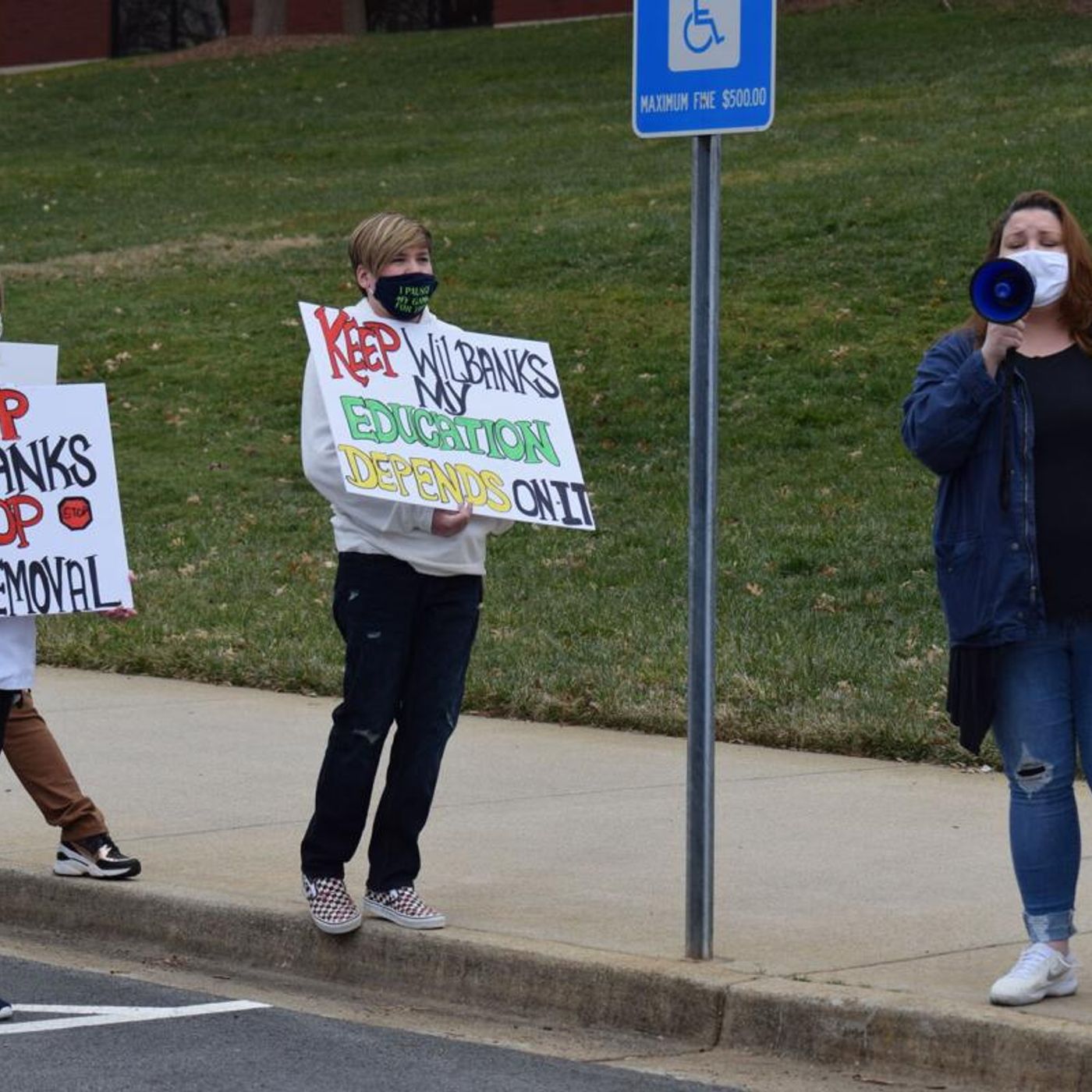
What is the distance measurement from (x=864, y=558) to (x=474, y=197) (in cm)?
1465

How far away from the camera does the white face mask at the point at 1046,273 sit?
17.7 ft

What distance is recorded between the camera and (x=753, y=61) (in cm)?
576

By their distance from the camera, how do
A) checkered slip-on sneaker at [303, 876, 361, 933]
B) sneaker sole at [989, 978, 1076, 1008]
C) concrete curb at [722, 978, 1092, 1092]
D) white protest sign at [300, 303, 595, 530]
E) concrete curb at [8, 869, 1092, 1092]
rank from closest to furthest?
concrete curb at [722, 978, 1092, 1092] → concrete curb at [8, 869, 1092, 1092] → sneaker sole at [989, 978, 1076, 1008] → white protest sign at [300, 303, 595, 530] → checkered slip-on sneaker at [303, 876, 361, 933]

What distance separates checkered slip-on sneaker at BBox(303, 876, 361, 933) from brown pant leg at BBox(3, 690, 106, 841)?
3.34ft

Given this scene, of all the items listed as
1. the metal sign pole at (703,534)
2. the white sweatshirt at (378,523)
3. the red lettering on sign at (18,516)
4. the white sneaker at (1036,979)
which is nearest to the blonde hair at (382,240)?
the white sweatshirt at (378,523)

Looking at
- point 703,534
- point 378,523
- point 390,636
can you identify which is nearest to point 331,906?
point 390,636

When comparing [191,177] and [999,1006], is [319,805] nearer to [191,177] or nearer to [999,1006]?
[999,1006]

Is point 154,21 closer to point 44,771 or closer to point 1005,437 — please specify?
point 44,771

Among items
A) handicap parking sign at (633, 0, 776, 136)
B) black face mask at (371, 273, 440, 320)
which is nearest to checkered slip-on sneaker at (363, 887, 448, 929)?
black face mask at (371, 273, 440, 320)

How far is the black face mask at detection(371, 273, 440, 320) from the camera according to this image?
20.6 ft

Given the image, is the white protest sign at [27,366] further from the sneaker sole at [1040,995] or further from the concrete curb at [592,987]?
the sneaker sole at [1040,995]

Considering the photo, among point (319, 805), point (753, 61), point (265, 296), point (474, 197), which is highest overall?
point (474, 197)

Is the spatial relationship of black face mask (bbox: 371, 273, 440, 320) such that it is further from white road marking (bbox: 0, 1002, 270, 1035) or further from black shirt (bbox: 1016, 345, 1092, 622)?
white road marking (bbox: 0, 1002, 270, 1035)

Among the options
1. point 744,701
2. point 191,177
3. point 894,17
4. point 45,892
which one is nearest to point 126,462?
point 744,701
